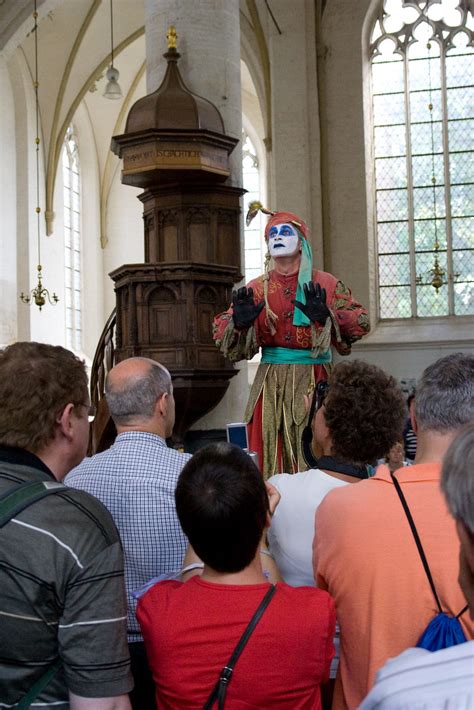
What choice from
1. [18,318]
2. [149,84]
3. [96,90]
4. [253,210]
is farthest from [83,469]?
[96,90]

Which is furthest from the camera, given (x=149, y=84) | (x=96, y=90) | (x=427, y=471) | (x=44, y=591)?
(x=96, y=90)

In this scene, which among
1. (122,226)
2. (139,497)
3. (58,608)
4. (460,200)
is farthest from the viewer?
(122,226)

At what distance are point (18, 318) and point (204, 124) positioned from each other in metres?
9.82

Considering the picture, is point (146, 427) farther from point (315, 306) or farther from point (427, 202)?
point (427, 202)

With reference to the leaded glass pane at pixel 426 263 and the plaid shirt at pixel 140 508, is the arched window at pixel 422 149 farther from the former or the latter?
the plaid shirt at pixel 140 508

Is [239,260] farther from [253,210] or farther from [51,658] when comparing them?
[51,658]

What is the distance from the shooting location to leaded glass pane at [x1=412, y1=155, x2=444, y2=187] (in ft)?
48.2

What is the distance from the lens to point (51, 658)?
196cm

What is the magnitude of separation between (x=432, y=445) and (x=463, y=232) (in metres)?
12.8

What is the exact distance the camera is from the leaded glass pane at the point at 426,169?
14.7m

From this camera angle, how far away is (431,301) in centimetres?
1453

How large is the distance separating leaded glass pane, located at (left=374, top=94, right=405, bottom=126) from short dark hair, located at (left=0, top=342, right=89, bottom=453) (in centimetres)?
1322

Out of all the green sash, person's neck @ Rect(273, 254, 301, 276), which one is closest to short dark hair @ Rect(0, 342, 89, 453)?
the green sash

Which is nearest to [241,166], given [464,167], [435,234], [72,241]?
[435,234]
